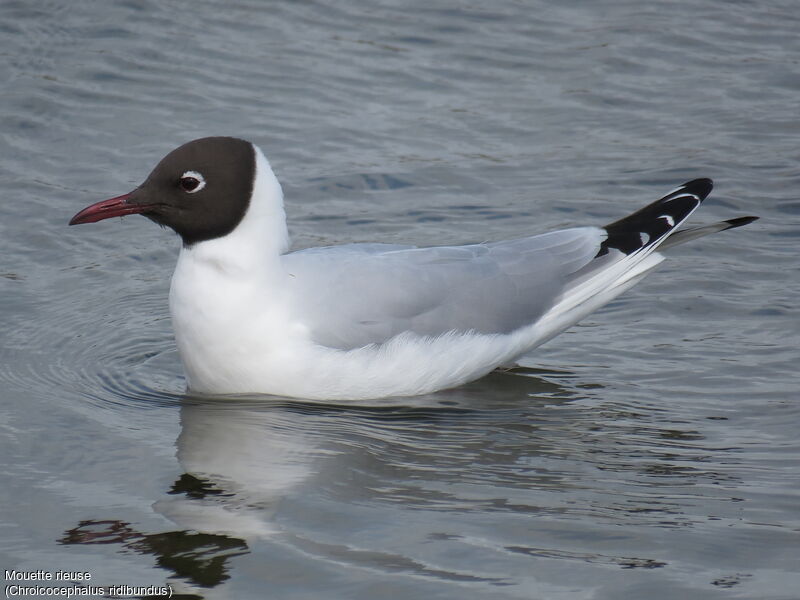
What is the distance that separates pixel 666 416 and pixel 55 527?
110 inches

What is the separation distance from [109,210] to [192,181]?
0.39m

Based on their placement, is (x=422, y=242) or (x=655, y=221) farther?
(x=422, y=242)

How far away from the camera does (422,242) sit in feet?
25.9

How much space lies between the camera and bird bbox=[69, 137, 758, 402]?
18.9 ft

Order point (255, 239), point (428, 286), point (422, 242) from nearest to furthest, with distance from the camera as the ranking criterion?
point (255, 239)
point (428, 286)
point (422, 242)

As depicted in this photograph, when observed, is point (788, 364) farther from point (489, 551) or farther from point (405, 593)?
point (405, 593)

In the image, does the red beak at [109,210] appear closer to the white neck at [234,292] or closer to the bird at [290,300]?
the bird at [290,300]

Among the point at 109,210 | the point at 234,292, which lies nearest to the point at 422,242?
the point at 234,292

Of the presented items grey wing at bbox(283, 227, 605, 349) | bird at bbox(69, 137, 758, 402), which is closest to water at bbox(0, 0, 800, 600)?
bird at bbox(69, 137, 758, 402)

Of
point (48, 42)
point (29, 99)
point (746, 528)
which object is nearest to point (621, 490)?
point (746, 528)

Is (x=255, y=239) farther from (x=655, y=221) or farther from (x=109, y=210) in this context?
(x=655, y=221)

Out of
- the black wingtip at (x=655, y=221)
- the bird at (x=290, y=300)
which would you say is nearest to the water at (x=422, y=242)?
the bird at (x=290, y=300)

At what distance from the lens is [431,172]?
895 centimetres

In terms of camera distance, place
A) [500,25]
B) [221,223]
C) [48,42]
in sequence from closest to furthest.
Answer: [221,223] < [48,42] < [500,25]
